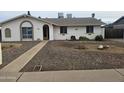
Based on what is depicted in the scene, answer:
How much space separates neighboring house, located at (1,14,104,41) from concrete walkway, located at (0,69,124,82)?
80.1 ft

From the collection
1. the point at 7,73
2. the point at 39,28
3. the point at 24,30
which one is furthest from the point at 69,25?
the point at 7,73

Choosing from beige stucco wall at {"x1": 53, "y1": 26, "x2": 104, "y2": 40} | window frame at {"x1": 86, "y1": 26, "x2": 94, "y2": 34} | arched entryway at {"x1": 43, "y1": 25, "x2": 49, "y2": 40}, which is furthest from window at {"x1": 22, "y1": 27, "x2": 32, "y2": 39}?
window frame at {"x1": 86, "y1": 26, "x2": 94, "y2": 34}

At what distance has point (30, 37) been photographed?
→ 32.8 meters

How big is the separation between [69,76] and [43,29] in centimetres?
2661

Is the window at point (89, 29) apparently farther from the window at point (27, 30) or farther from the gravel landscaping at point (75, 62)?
the gravel landscaping at point (75, 62)

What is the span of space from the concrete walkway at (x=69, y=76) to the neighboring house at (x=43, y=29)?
24.4 meters

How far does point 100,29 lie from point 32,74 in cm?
2757

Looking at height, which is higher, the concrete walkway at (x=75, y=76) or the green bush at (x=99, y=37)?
the green bush at (x=99, y=37)

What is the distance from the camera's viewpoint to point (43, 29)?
111ft

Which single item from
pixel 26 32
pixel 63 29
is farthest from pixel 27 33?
pixel 63 29

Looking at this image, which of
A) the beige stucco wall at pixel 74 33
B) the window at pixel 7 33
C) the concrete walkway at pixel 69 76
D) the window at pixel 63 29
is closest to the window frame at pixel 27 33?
the window at pixel 7 33

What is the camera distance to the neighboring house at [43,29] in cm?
Result: 3231

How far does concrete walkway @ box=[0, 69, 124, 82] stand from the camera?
7340mm
